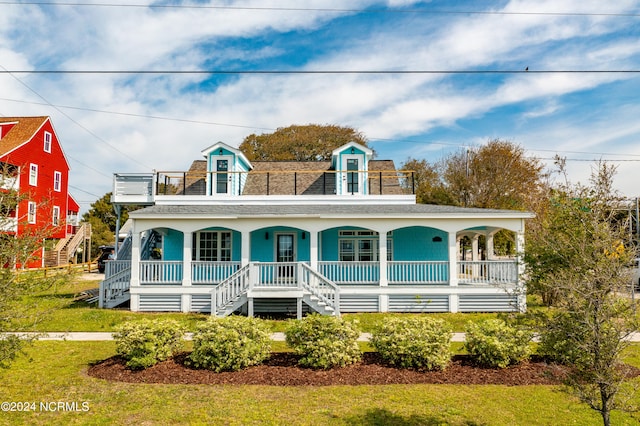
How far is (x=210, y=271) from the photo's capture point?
16.9 meters

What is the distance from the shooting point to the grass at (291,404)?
6.34 meters

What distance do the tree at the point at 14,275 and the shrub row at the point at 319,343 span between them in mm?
2505

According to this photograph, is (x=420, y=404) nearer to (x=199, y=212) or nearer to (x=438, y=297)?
(x=438, y=297)

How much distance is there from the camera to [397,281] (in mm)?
16484

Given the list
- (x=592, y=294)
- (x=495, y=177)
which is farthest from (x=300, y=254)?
(x=495, y=177)

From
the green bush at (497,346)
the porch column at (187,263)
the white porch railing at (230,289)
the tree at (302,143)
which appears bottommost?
the green bush at (497,346)

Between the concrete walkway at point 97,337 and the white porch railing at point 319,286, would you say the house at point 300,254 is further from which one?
the concrete walkway at point 97,337

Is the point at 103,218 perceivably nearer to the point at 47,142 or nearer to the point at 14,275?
the point at 47,142

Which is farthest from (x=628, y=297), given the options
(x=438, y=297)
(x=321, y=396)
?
(x=438, y=297)

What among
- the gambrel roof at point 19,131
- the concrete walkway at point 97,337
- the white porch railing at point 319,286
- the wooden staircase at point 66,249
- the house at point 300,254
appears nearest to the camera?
the concrete walkway at point 97,337

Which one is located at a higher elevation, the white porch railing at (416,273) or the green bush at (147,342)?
the white porch railing at (416,273)

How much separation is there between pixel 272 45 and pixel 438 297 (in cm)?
1051

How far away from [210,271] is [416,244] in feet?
28.6

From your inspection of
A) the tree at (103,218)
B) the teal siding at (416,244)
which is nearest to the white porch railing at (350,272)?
the teal siding at (416,244)
